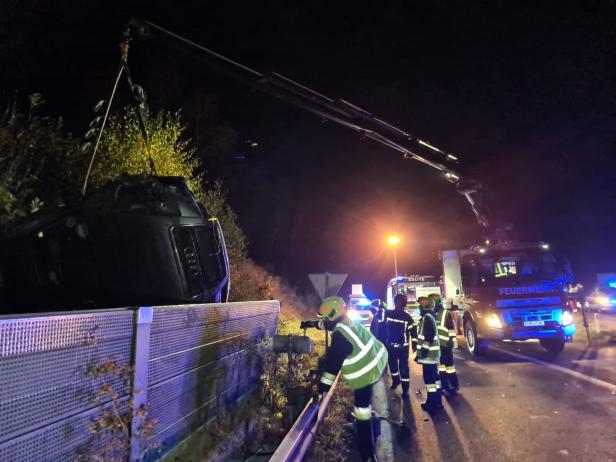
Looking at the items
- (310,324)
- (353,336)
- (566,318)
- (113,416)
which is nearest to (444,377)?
(310,324)

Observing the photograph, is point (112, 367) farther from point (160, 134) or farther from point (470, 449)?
point (160, 134)

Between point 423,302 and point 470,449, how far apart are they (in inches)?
119

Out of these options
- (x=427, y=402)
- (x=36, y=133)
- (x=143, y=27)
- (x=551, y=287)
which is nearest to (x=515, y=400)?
(x=427, y=402)

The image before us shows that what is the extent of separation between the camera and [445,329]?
8.23 metres

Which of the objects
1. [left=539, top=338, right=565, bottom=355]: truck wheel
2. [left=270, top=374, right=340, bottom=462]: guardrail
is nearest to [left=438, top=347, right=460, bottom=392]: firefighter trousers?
[left=270, top=374, right=340, bottom=462]: guardrail

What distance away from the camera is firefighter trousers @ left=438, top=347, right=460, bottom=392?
8.14 metres

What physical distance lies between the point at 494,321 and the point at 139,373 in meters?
10.3

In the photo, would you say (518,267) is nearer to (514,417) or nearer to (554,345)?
(554,345)

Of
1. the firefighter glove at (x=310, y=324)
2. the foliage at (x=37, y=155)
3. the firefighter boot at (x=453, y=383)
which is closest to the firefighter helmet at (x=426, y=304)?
the firefighter boot at (x=453, y=383)

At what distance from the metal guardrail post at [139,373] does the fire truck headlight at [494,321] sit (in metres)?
10.1

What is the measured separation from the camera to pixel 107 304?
5.30 metres

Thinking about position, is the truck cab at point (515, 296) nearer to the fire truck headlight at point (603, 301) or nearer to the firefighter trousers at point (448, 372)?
the firefighter trousers at point (448, 372)

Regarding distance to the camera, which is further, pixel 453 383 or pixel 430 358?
pixel 453 383

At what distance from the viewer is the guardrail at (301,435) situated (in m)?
3.87
